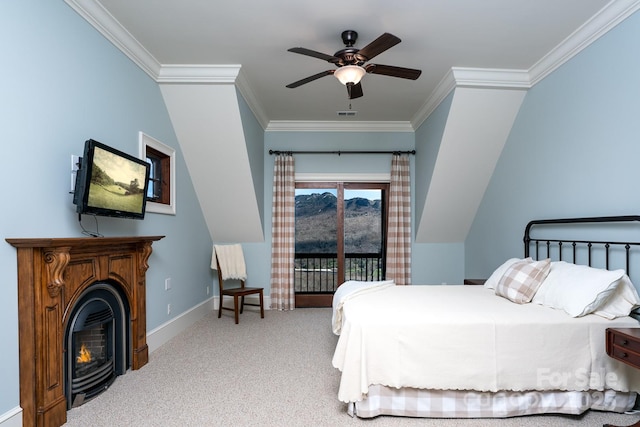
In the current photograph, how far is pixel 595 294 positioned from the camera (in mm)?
2260

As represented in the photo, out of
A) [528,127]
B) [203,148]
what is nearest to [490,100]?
[528,127]

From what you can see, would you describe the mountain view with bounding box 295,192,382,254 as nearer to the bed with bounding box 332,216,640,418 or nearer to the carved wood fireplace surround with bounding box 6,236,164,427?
the bed with bounding box 332,216,640,418

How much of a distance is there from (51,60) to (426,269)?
5050mm

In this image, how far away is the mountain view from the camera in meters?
5.47

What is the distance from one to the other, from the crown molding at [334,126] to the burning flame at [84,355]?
3.79m

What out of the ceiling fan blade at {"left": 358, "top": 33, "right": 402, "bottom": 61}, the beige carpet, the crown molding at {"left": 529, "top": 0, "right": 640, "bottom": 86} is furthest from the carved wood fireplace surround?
the crown molding at {"left": 529, "top": 0, "right": 640, "bottom": 86}

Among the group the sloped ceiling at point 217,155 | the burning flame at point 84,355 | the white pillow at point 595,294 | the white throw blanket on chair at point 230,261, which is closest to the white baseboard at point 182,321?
the white throw blanket on chair at point 230,261

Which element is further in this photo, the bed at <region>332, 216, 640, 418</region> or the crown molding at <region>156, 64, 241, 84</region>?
the crown molding at <region>156, 64, 241, 84</region>

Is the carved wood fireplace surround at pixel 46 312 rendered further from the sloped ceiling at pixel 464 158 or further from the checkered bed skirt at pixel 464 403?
the sloped ceiling at pixel 464 158

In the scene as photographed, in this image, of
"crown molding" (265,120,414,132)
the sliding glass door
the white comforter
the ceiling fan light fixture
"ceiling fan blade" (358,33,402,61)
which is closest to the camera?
the white comforter

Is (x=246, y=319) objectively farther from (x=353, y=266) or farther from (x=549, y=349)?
(x=549, y=349)

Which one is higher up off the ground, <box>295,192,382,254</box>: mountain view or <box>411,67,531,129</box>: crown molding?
<box>411,67,531,129</box>: crown molding

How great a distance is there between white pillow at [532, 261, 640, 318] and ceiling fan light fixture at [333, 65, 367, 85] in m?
2.22

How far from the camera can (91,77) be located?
8.56ft
